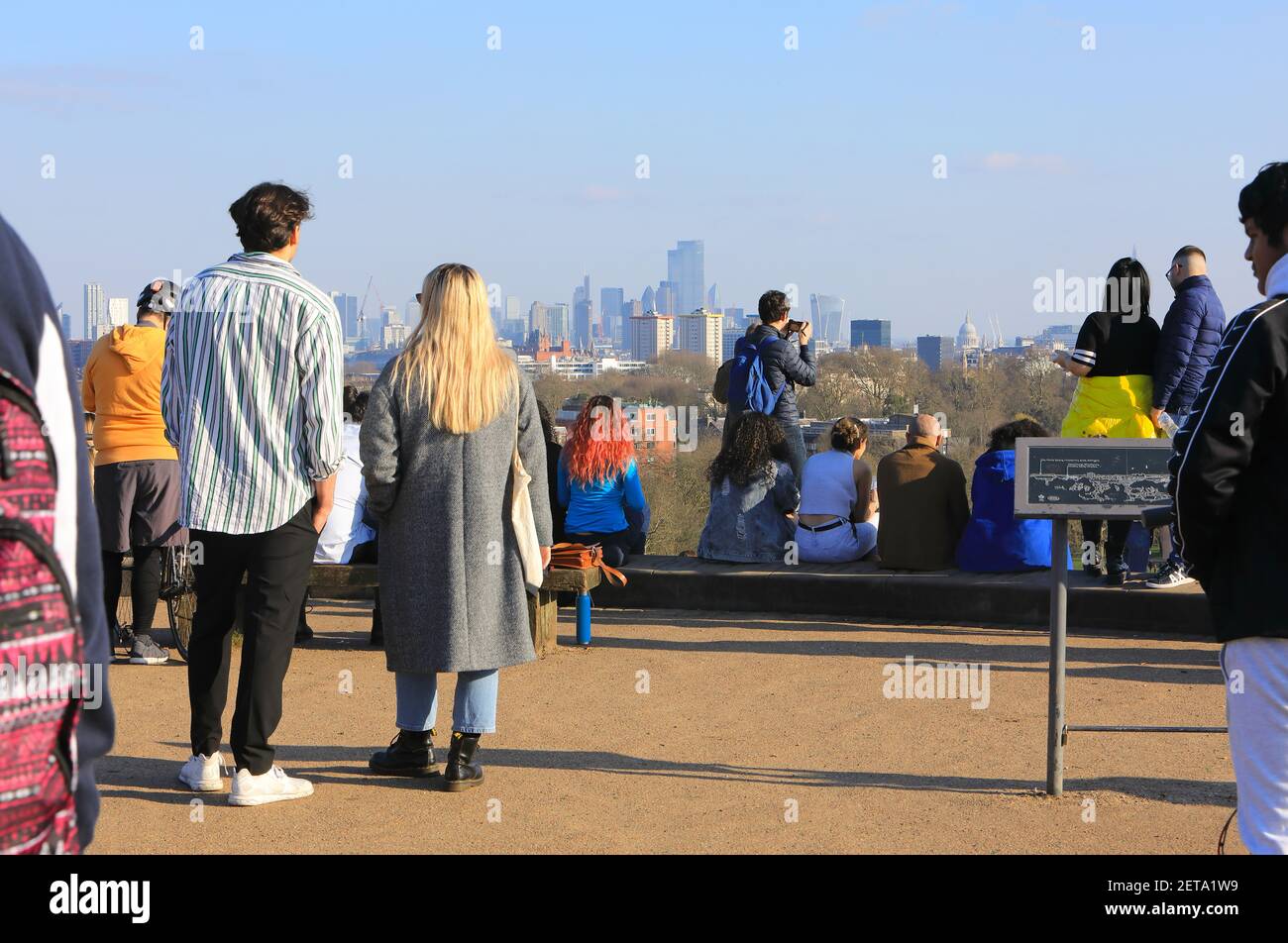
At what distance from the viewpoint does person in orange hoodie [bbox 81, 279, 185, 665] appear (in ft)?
25.1

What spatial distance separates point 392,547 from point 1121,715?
330 centimetres

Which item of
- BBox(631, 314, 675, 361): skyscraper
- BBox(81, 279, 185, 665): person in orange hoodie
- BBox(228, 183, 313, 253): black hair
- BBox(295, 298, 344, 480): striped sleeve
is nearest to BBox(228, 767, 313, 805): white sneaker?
BBox(295, 298, 344, 480): striped sleeve

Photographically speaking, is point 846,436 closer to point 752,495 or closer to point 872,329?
point 752,495

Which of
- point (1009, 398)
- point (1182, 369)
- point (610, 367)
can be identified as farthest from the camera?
point (610, 367)

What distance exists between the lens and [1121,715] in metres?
6.60

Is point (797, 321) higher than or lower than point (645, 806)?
higher

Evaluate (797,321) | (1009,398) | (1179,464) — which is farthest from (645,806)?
(1009,398)

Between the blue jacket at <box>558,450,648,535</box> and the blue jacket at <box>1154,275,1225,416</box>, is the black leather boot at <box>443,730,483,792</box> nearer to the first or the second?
the blue jacket at <box>558,450,648,535</box>

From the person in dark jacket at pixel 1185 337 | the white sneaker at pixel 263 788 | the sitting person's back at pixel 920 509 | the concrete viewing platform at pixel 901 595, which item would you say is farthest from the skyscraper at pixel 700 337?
the white sneaker at pixel 263 788

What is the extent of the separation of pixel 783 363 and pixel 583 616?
108 inches

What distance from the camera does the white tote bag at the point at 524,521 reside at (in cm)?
555

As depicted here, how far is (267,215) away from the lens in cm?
524

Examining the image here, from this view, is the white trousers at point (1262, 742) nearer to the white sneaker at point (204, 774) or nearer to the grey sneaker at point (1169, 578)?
the white sneaker at point (204, 774)
